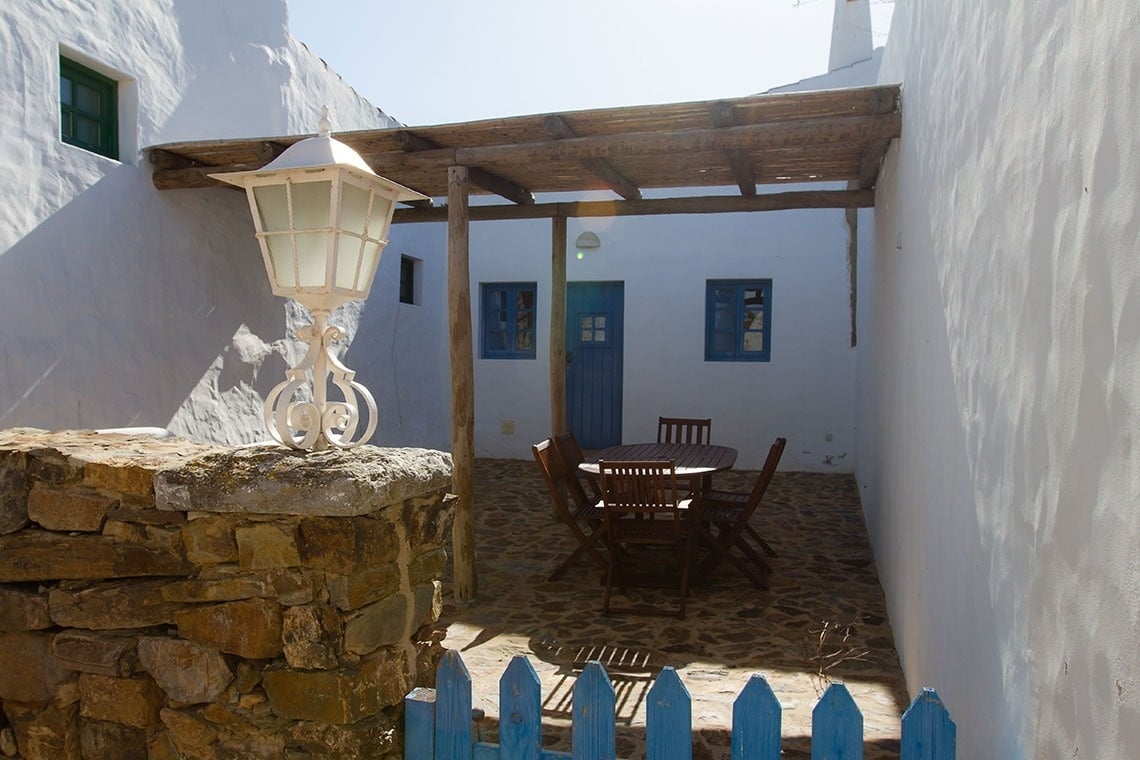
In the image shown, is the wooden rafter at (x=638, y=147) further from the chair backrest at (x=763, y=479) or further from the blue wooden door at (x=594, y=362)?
the blue wooden door at (x=594, y=362)

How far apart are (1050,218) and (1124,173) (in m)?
0.39

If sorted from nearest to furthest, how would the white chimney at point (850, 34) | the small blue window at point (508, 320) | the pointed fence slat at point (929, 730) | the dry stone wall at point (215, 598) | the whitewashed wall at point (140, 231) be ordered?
the pointed fence slat at point (929, 730) → the dry stone wall at point (215, 598) → the whitewashed wall at point (140, 231) → the white chimney at point (850, 34) → the small blue window at point (508, 320)

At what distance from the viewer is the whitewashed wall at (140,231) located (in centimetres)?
470

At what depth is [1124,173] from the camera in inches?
46.0

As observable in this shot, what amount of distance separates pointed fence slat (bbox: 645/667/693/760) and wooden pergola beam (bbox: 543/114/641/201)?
12.3 feet

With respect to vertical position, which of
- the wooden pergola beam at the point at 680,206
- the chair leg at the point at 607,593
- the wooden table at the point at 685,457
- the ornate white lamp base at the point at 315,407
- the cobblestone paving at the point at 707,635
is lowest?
the cobblestone paving at the point at 707,635

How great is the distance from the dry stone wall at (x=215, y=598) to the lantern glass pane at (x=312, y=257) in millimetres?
462

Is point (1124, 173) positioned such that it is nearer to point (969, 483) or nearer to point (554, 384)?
point (969, 483)

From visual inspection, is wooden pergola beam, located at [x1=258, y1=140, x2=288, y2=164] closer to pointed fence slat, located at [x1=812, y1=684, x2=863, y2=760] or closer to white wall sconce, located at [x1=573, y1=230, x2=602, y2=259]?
pointed fence slat, located at [x1=812, y1=684, x2=863, y2=760]

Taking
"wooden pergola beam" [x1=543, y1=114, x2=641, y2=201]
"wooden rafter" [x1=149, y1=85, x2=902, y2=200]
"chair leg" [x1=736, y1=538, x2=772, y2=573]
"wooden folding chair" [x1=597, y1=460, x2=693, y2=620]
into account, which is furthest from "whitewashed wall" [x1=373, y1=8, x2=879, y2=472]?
"wooden folding chair" [x1=597, y1=460, x2=693, y2=620]

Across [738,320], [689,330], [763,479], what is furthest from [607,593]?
[738,320]

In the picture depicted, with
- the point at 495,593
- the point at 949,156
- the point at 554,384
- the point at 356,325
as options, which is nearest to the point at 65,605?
the point at 949,156

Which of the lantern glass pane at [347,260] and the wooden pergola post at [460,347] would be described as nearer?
the lantern glass pane at [347,260]

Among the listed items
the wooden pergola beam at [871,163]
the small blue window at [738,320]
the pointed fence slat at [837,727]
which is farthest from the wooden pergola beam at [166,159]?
the small blue window at [738,320]
